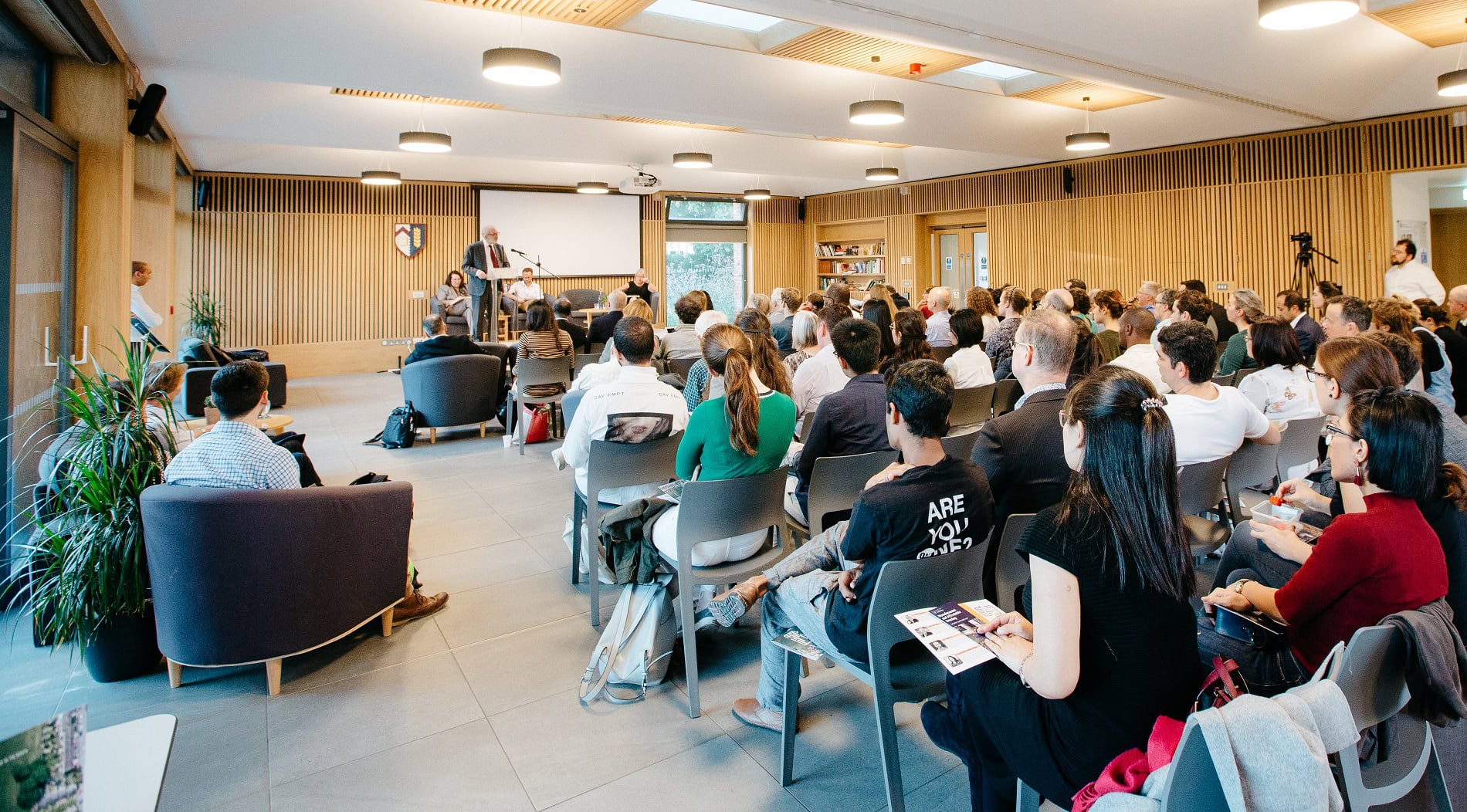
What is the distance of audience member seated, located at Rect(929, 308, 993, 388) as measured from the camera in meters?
5.39

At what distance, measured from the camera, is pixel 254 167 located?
12844mm

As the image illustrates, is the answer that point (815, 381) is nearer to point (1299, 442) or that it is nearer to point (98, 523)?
point (1299, 442)

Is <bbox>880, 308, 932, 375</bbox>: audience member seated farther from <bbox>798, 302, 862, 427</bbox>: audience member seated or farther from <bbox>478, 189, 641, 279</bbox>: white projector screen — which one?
<bbox>478, 189, 641, 279</bbox>: white projector screen

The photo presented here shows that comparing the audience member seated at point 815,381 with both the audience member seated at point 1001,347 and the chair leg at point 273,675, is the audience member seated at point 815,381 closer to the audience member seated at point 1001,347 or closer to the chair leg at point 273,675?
the audience member seated at point 1001,347

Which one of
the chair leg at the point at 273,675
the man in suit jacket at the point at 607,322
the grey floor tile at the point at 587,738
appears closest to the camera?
the grey floor tile at the point at 587,738

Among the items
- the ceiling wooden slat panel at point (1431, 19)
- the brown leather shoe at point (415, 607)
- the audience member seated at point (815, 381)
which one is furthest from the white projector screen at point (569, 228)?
the ceiling wooden slat panel at point (1431, 19)

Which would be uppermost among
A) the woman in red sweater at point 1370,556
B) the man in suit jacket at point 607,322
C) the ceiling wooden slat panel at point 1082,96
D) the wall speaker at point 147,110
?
the ceiling wooden slat panel at point 1082,96

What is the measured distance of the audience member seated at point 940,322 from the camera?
7.84m

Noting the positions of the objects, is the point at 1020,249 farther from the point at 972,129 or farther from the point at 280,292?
the point at 280,292

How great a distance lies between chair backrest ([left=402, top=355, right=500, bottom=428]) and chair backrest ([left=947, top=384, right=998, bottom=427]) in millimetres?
4765

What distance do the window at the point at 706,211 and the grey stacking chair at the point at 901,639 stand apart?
51.8ft

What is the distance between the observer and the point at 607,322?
9.05 meters

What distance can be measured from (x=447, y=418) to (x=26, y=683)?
482 cm

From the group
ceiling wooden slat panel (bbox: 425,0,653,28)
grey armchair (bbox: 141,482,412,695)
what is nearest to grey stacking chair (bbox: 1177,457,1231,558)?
grey armchair (bbox: 141,482,412,695)
